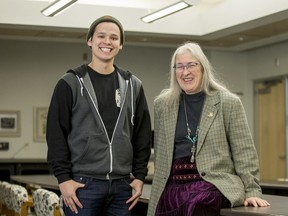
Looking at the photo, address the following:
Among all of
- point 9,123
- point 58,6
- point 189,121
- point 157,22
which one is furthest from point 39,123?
point 189,121

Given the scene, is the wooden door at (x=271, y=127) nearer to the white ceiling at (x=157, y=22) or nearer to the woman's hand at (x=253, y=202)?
the white ceiling at (x=157, y=22)

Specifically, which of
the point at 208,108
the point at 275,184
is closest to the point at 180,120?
the point at 208,108

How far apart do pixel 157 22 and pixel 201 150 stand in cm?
670

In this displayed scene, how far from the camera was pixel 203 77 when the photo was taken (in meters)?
3.15

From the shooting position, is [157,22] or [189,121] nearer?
[189,121]

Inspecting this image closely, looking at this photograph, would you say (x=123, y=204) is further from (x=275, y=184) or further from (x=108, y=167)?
(x=275, y=184)

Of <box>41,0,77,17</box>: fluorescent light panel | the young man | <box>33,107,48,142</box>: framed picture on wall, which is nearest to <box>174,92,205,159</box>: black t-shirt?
the young man

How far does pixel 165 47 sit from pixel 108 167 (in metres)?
8.87

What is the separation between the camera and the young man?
2938mm

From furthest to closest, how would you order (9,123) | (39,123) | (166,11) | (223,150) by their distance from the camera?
1. (39,123)
2. (9,123)
3. (166,11)
4. (223,150)

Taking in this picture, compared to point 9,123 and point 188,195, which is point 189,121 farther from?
point 9,123

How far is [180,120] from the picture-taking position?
315 cm

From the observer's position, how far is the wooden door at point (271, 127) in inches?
431

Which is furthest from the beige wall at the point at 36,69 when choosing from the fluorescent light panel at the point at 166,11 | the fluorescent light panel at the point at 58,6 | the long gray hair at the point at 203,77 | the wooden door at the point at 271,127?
the long gray hair at the point at 203,77
